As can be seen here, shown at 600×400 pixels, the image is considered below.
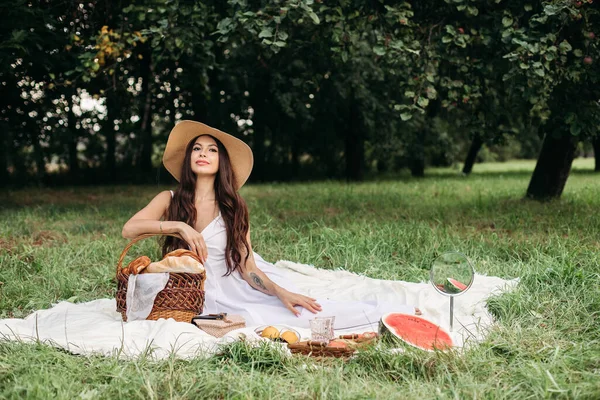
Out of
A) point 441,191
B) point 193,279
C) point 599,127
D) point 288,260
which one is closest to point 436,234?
point 288,260

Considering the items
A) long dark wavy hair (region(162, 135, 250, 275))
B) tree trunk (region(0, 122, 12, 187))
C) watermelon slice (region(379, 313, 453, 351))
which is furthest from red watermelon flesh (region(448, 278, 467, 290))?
tree trunk (region(0, 122, 12, 187))

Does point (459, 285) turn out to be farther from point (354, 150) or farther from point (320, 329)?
point (354, 150)

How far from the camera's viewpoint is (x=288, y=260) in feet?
19.7

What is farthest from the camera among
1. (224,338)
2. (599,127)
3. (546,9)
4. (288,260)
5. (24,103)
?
(24,103)

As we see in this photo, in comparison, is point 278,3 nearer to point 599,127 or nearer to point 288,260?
point 288,260

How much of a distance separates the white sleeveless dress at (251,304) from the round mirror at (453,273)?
0.40m

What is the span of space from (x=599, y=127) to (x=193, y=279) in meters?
5.00

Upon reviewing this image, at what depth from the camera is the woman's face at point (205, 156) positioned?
427cm

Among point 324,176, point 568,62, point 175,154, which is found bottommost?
point 324,176

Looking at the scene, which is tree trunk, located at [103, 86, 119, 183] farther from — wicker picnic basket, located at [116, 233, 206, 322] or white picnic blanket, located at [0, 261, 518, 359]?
wicker picnic basket, located at [116, 233, 206, 322]

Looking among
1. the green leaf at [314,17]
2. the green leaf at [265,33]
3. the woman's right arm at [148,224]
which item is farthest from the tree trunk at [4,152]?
the woman's right arm at [148,224]

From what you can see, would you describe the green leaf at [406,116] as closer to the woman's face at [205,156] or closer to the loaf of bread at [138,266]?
the woman's face at [205,156]

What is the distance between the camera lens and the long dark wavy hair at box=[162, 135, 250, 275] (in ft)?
14.0

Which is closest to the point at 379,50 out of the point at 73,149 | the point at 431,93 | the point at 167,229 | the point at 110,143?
the point at 431,93
